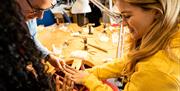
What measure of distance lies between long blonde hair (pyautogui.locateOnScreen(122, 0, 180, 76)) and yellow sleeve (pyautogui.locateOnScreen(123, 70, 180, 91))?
92mm

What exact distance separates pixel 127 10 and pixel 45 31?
201 cm

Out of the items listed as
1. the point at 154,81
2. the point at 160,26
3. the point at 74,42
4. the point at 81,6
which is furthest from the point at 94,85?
the point at 74,42

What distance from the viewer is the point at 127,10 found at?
110 centimetres

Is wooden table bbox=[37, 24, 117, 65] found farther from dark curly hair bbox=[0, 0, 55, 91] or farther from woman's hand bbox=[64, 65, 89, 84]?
dark curly hair bbox=[0, 0, 55, 91]

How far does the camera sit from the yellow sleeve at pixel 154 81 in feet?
3.44

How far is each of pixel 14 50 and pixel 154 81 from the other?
1.93ft

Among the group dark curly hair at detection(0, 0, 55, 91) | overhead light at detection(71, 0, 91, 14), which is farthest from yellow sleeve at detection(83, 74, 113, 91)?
overhead light at detection(71, 0, 91, 14)

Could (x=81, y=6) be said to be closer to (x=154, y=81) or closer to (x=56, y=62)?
(x=56, y=62)

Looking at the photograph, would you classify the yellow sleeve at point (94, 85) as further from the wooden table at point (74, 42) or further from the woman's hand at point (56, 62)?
the wooden table at point (74, 42)

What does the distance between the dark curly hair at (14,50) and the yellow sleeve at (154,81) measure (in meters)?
0.47

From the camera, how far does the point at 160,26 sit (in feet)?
3.51

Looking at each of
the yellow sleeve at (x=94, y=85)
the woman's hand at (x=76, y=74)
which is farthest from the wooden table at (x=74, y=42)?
the yellow sleeve at (x=94, y=85)

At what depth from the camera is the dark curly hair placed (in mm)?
774

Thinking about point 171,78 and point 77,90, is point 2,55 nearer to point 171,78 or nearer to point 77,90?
point 171,78
